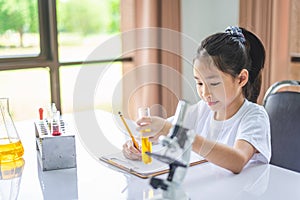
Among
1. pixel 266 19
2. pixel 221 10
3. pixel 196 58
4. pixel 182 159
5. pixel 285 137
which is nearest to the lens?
pixel 182 159

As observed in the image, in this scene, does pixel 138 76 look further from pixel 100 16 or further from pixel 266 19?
pixel 100 16

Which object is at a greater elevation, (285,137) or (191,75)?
(191,75)

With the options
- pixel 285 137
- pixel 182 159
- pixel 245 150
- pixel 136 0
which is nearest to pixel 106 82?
pixel 245 150

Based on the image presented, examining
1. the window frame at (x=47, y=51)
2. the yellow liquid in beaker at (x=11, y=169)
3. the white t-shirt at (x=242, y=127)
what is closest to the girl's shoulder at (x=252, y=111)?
the white t-shirt at (x=242, y=127)

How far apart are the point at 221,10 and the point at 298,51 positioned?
2.47 ft

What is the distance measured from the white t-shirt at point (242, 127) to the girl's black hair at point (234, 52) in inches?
4.6

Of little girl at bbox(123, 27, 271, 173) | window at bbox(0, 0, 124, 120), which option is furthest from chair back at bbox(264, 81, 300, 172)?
window at bbox(0, 0, 124, 120)

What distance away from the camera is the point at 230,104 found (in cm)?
152

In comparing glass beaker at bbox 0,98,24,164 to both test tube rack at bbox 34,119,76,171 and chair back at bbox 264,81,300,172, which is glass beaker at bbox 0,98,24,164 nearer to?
test tube rack at bbox 34,119,76,171

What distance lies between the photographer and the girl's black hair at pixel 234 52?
1434 mm

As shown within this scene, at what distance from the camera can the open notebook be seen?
120 cm

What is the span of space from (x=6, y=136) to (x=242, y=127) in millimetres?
761

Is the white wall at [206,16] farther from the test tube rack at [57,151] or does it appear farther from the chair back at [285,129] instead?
the test tube rack at [57,151]

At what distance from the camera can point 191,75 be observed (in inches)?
53.2
